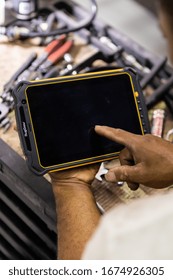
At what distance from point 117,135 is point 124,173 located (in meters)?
0.06

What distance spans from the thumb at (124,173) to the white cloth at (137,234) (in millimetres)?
328

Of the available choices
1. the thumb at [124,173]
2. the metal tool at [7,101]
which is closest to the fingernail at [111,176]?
the thumb at [124,173]

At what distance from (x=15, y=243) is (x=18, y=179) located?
26 cm

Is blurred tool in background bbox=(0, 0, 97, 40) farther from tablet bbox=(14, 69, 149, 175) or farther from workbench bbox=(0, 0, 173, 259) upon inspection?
tablet bbox=(14, 69, 149, 175)

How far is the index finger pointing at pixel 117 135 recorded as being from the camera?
0.68 metres

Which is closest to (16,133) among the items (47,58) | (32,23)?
(47,58)

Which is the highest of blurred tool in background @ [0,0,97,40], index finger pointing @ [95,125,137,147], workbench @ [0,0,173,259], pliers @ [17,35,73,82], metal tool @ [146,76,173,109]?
blurred tool in background @ [0,0,97,40]

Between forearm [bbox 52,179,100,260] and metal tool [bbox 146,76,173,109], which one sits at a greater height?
metal tool [bbox 146,76,173,109]

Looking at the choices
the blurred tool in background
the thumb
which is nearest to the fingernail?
the thumb

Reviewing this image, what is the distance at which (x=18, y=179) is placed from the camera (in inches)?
30.5

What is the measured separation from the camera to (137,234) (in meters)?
0.32

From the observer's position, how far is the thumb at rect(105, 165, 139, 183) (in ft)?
2.18

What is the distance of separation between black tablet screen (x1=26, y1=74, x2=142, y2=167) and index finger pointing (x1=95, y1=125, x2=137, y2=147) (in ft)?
0.09
